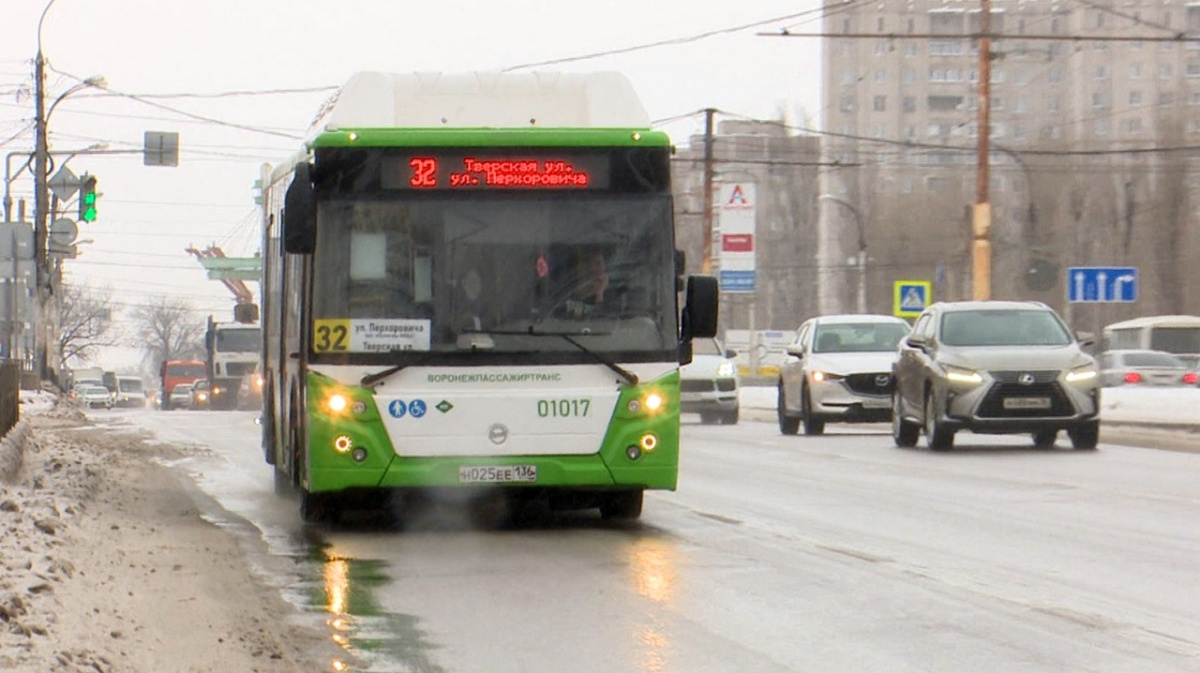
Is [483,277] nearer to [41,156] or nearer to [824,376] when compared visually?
[824,376]

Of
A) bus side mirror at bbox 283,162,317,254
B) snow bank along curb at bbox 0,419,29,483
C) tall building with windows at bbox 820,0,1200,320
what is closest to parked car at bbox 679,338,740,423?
tall building with windows at bbox 820,0,1200,320

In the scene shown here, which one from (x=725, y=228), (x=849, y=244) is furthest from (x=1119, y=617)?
(x=849, y=244)

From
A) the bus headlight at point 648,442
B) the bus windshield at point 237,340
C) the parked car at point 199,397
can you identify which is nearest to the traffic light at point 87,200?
the bus windshield at point 237,340

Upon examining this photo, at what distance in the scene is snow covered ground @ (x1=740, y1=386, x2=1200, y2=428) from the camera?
104ft

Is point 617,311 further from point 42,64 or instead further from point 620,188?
point 42,64

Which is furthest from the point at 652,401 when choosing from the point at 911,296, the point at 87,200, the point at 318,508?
the point at 911,296

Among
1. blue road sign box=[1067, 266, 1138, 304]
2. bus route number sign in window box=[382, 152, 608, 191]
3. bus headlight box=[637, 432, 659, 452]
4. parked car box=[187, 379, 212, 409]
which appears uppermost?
bus route number sign in window box=[382, 152, 608, 191]

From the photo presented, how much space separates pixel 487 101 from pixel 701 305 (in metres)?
1.93

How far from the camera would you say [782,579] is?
1084 cm

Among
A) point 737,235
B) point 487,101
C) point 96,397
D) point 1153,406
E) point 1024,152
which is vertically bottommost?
point 96,397

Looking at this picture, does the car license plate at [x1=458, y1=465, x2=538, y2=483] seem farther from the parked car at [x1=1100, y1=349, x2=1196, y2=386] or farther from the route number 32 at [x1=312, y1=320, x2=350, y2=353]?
the parked car at [x1=1100, y1=349, x2=1196, y2=386]

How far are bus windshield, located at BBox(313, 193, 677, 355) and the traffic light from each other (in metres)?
31.1

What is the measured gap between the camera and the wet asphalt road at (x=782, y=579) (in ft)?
27.1

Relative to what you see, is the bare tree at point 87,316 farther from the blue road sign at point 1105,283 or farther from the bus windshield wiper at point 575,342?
the bus windshield wiper at point 575,342
